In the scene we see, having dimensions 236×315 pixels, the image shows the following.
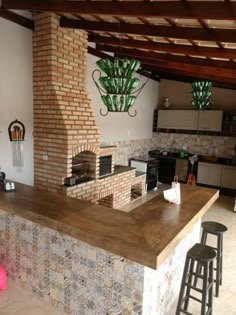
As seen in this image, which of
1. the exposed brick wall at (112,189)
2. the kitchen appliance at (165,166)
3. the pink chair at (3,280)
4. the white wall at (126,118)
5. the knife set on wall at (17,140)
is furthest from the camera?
the kitchen appliance at (165,166)

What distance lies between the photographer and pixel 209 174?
662 centimetres

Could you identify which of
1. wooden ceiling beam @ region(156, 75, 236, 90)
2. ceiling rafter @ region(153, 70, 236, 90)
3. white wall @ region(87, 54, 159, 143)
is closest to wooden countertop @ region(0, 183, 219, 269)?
white wall @ region(87, 54, 159, 143)

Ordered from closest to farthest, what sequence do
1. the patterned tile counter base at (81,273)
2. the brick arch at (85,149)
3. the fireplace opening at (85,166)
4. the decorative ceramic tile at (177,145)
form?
the patterned tile counter base at (81,273), the brick arch at (85,149), the fireplace opening at (85,166), the decorative ceramic tile at (177,145)

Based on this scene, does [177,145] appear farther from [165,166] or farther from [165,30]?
[165,30]

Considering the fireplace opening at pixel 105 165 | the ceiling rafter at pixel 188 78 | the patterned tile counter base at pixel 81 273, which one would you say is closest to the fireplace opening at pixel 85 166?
the fireplace opening at pixel 105 165

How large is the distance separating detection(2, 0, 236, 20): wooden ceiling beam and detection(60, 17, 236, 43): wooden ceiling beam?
579 millimetres

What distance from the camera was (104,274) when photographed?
6.37 feet

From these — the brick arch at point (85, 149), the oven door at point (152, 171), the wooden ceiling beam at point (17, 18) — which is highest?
the wooden ceiling beam at point (17, 18)

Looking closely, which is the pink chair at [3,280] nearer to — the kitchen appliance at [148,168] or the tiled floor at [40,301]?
the tiled floor at [40,301]

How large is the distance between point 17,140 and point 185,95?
17.3ft

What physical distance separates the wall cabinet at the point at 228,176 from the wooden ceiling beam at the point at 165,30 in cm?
443

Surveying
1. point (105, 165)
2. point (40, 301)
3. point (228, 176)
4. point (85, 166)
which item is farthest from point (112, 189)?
point (228, 176)

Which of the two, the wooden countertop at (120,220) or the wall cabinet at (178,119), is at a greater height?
the wall cabinet at (178,119)

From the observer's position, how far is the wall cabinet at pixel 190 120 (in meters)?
6.54
